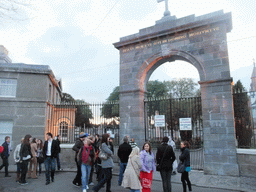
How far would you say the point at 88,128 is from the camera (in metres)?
11.8

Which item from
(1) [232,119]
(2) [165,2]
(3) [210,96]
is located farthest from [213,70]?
(2) [165,2]

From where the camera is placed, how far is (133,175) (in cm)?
496

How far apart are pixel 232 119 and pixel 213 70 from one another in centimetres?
230

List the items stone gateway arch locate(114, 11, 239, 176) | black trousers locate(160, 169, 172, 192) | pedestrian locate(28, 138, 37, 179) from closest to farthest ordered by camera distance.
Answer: black trousers locate(160, 169, 172, 192), pedestrian locate(28, 138, 37, 179), stone gateway arch locate(114, 11, 239, 176)

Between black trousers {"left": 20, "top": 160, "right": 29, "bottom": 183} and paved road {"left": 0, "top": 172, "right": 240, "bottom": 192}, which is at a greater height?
black trousers {"left": 20, "top": 160, "right": 29, "bottom": 183}

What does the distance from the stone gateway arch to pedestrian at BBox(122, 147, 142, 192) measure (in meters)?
4.98

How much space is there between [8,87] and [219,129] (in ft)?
37.0

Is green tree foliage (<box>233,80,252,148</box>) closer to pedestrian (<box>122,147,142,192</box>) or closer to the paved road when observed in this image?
the paved road

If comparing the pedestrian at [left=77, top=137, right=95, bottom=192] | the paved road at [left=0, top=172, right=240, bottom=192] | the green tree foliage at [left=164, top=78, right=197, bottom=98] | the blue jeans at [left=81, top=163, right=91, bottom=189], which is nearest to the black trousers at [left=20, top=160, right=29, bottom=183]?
the paved road at [left=0, top=172, right=240, bottom=192]

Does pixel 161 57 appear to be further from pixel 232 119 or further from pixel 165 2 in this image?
pixel 232 119

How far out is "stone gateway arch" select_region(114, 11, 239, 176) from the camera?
8680 mm

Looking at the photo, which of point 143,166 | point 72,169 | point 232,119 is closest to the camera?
point 143,166

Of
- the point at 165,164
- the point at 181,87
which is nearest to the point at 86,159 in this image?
the point at 165,164

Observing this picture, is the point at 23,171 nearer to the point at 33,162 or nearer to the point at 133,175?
the point at 33,162
